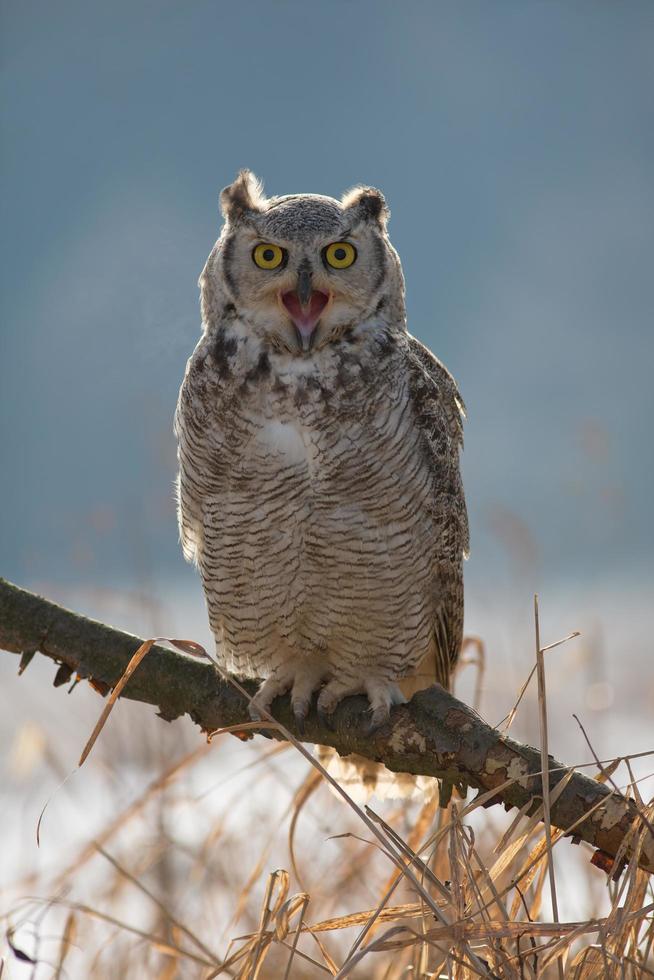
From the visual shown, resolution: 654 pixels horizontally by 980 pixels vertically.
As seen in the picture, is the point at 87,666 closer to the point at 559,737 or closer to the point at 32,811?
the point at 32,811

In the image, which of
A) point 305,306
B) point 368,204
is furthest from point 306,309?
point 368,204

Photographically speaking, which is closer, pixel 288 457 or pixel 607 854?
pixel 607 854

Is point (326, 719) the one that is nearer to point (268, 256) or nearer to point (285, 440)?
point (285, 440)

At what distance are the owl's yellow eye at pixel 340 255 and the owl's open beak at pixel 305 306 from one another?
0.07m

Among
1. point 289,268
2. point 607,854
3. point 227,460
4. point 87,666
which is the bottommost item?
point 607,854

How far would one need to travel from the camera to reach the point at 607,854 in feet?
4.81

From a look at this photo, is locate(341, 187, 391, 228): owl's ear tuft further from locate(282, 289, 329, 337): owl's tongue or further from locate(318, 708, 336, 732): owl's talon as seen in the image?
locate(318, 708, 336, 732): owl's talon

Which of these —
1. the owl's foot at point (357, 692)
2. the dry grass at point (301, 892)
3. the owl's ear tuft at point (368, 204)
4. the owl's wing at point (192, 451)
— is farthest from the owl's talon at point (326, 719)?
the owl's ear tuft at point (368, 204)

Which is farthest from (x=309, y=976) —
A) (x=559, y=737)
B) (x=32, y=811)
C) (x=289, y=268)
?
(x=559, y=737)

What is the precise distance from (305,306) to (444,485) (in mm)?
466

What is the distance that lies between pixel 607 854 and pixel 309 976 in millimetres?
988

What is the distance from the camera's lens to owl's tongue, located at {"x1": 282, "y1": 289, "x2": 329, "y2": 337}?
197cm

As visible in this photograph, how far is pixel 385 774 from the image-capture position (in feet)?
7.91

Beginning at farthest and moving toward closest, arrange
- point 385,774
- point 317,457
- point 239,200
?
point 385,774 → point 239,200 → point 317,457
